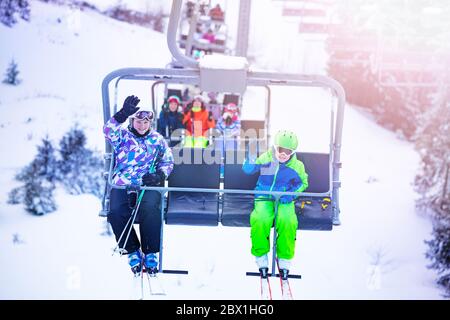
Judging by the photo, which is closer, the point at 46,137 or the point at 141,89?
the point at 46,137

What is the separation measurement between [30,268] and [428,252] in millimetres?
5980

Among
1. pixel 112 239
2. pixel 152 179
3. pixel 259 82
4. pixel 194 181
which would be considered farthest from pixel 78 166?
pixel 259 82

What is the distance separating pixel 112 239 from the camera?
8.59 m

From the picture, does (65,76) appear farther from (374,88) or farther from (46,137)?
(374,88)

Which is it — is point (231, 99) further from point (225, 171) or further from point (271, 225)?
point (271, 225)

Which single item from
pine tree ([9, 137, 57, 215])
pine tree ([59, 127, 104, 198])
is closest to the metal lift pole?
pine tree ([9, 137, 57, 215])

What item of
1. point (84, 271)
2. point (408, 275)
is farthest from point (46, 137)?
point (408, 275)

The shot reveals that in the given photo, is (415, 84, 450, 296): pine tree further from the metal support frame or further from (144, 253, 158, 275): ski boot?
(144, 253, 158, 275): ski boot

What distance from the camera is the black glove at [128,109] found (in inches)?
119

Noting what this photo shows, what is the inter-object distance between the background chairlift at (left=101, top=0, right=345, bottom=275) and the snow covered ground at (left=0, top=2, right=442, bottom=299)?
12.2ft

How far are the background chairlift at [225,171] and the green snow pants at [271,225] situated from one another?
113 millimetres

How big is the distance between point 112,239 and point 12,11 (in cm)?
368

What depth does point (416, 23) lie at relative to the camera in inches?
377
